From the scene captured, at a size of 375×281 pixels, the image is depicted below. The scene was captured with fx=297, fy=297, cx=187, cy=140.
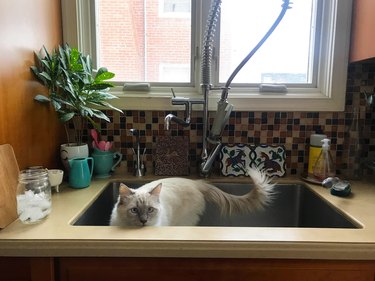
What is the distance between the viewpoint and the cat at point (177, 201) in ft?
3.22

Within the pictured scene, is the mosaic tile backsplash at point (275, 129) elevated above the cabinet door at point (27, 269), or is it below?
above

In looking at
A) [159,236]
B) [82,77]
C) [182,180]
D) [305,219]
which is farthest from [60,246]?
[305,219]

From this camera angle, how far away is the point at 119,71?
153cm

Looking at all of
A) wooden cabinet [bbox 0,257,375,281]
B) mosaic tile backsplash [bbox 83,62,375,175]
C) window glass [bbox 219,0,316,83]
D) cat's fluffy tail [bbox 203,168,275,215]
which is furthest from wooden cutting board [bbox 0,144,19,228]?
window glass [bbox 219,0,316,83]

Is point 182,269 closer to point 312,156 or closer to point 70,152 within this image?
point 70,152

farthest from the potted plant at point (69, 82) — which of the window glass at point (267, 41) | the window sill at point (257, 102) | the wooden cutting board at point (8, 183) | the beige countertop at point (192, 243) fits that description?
the window glass at point (267, 41)

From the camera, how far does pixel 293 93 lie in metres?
1.48

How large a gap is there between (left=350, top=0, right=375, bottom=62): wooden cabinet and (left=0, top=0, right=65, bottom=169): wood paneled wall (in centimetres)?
131

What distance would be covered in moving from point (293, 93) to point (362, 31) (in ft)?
1.25

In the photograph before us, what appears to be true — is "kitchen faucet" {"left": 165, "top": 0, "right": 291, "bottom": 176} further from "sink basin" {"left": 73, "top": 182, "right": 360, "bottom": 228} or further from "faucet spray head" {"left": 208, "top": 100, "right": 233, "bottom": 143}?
"sink basin" {"left": 73, "top": 182, "right": 360, "bottom": 228}

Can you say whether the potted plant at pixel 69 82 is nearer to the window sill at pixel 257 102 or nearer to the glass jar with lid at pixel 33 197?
the window sill at pixel 257 102

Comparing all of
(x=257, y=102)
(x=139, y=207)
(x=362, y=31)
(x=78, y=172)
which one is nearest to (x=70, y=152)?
(x=78, y=172)

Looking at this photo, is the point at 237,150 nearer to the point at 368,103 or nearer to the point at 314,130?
the point at 314,130

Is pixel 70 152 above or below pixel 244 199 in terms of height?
above
